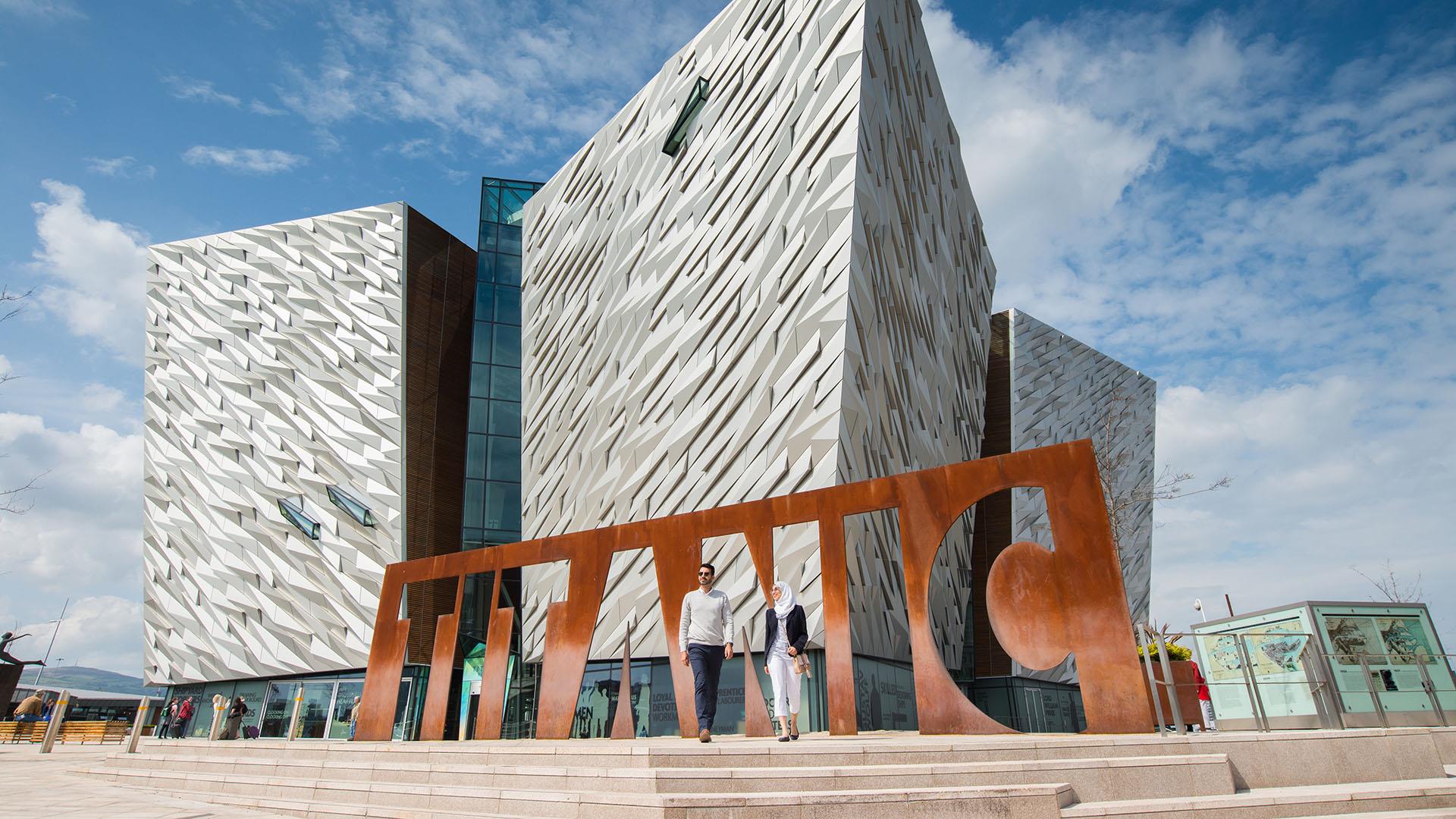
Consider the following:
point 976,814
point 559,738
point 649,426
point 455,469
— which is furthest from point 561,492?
point 976,814

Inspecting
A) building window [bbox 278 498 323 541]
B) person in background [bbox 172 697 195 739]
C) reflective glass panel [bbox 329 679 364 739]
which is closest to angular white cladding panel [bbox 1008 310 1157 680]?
reflective glass panel [bbox 329 679 364 739]

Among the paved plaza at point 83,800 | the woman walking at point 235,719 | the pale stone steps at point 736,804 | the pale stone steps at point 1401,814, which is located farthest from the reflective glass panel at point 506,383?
the pale stone steps at point 1401,814

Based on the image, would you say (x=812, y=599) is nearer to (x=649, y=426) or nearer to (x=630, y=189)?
(x=649, y=426)

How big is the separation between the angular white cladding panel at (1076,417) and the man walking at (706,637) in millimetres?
19250

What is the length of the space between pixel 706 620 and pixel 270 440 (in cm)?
2200

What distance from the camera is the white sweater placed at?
7801mm

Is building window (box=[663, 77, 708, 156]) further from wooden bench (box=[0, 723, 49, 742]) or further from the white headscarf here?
wooden bench (box=[0, 723, 49, 742])

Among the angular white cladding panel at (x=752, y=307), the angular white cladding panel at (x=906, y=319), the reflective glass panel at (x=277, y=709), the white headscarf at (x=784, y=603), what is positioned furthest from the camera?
the reflective glass panel at (x=277, y=709)

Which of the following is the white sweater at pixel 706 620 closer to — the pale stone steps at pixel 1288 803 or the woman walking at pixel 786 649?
the woman walking at pixel 786 649

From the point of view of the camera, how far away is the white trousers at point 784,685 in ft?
25.3

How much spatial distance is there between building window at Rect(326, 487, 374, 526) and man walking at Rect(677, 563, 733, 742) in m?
18.2

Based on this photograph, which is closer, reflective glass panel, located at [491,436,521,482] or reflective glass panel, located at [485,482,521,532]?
reflective glass panel, located at [485,482,521,532]

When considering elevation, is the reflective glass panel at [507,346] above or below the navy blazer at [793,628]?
above

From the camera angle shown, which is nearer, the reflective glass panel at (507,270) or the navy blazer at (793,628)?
the navy blazer at (793,628)
